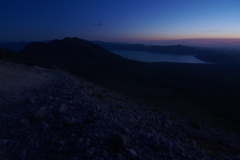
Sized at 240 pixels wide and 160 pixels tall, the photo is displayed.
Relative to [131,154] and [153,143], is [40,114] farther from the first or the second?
[153,143]

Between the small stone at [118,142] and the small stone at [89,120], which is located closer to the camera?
the small stone at [118,142]

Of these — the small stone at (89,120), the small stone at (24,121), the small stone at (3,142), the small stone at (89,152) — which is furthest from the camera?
the small stone at (89,120)

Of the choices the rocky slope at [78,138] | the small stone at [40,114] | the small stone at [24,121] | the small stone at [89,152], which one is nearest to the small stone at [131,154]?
the rocky slope at [78,138]

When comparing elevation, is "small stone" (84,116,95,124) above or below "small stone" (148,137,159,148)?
above

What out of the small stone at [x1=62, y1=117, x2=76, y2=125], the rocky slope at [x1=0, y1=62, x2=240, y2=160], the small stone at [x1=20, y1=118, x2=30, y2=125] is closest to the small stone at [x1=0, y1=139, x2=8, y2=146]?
the rocky slope at [x1=0, y1=62, x2=240, y2=160]

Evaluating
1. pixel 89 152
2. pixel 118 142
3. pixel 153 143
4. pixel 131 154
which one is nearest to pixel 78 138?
pixel 89 152

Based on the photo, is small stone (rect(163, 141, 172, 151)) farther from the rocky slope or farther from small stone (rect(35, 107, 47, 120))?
small stone (rect(35, 107, 47, 120))

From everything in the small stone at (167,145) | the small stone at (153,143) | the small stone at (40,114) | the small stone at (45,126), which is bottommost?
the small stone at (167,145)

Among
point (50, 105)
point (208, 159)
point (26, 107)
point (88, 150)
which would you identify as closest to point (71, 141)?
point (88, 150)

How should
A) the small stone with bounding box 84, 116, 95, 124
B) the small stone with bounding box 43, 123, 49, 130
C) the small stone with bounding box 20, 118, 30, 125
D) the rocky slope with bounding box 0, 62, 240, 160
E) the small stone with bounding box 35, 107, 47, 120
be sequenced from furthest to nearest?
the small stone with bounding box 35, 107, 47, 120 → the small stone with bounding box 84, 116, 95, 124 → the small stone with bounding box 20, 118, 30, 125 → the small stone with bounding box 43, 123, 49, 130 → the rocky slope with bounding box 0, 62, 240, 160

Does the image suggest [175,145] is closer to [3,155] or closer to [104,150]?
[104,150]

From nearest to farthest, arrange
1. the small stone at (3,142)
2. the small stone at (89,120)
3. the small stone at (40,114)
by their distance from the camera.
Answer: the small stone at (3,142)
the small stone at (89,120)
the small stone at (40,114)

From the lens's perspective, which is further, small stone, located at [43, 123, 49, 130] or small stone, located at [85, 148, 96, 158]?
small stone, located at [43, 123, 49, 130]

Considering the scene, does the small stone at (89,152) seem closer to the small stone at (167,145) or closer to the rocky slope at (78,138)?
the rocky slope at (78,138)
